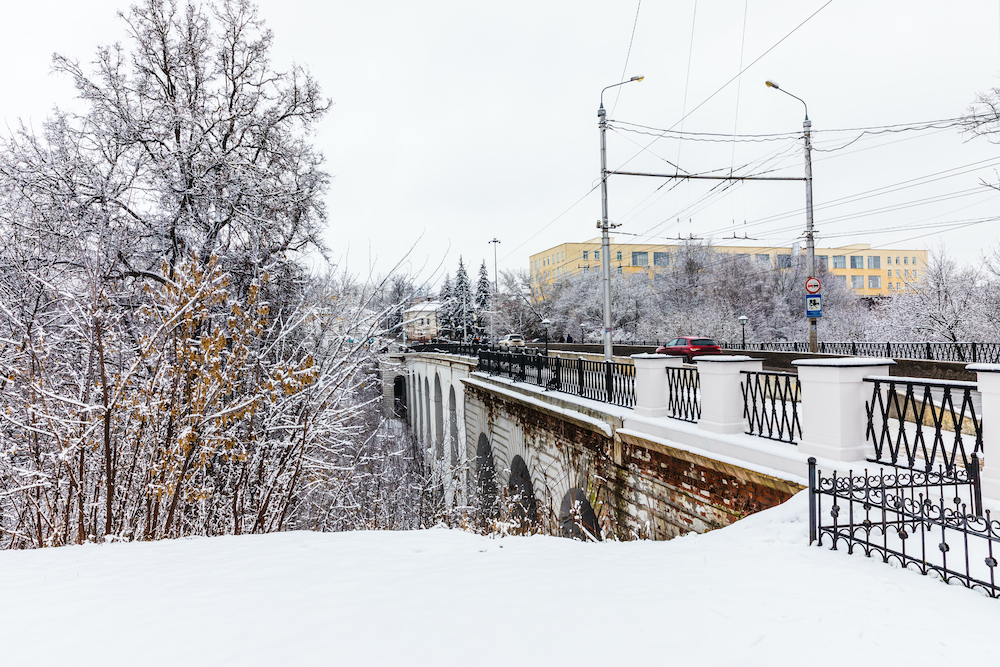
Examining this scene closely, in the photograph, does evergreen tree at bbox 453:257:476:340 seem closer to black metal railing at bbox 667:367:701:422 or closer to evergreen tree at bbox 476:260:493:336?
evergreen tree at bbox 476:260:493:336

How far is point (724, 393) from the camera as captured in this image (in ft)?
20.8

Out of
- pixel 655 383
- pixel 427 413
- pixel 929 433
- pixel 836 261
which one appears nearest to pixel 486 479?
pixel 655 383

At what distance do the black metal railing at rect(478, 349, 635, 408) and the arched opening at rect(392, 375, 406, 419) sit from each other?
38250 mm

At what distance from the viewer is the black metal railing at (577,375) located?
892cm

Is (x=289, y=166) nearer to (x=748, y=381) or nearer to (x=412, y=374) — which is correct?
(x=748, y=381)

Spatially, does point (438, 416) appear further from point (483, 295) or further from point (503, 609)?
point (483, 295)

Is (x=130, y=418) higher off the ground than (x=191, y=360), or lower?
lower

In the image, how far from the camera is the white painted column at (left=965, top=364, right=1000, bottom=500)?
13.2 ft

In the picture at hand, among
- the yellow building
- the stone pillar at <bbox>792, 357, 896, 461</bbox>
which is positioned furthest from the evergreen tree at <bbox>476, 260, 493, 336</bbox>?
the stone pillar at <bbox>792, 357, 896, 461</bbox>

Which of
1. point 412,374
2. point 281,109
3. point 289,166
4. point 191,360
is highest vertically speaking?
point 281,109

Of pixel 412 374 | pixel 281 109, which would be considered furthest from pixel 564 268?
pixel 281 109

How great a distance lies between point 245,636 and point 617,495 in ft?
19.2

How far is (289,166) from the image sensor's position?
11.6 meters

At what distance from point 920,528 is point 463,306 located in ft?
186
